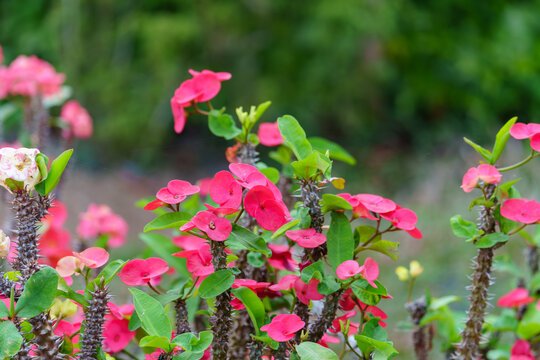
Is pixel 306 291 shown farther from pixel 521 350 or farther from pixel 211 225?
pixel 521 350

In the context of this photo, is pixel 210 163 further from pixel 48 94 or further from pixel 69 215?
pixel 48 94

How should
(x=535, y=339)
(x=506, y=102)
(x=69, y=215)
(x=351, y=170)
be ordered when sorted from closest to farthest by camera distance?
(x=535, y=339) → (x=69, y=215) → (x=351, y=170) → (x=506, y=102)

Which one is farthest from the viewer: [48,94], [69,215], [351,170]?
[351,170]

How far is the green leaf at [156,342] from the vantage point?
0.54 m

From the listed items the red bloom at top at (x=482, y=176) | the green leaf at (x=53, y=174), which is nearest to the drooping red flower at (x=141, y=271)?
the green leaf at (x=53, y=174)

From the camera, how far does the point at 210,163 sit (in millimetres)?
5164

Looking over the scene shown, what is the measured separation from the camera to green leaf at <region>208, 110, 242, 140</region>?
778 mm

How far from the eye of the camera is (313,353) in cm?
58

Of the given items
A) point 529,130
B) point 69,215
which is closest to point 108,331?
point 529,130

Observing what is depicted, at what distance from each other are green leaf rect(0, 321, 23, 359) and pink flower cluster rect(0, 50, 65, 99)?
3.49 ft

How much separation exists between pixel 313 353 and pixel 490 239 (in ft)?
0.94

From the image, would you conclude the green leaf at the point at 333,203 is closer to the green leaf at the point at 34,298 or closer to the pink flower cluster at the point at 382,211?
the pink flower cluster at the point at 382,211

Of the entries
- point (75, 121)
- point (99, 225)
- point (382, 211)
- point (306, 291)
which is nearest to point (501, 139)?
point (382, 211)

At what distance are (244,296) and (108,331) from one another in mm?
229
